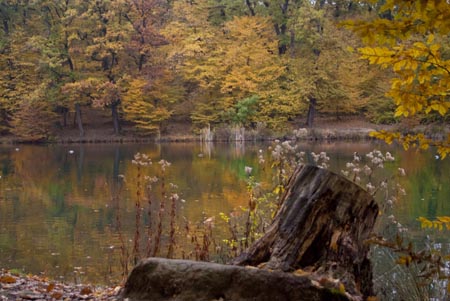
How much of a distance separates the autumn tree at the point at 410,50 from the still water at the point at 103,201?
12.1 feet

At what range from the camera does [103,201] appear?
12820mm

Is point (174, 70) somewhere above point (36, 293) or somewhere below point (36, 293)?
above

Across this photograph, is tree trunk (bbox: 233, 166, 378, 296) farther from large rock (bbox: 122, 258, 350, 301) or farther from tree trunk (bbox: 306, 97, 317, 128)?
tree trunk (bbox: 306, 97, 317, 128)

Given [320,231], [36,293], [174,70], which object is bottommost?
[36,293]

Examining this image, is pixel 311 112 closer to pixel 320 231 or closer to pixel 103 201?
pixel 103 201

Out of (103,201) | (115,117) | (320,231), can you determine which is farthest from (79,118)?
(320,231)

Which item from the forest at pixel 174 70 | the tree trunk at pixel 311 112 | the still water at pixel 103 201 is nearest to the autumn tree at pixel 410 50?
the still water at pixel 103 201

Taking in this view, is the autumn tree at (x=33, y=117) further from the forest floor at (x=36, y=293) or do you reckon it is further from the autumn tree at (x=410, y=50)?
the autumn tree at (x=410, y=50)

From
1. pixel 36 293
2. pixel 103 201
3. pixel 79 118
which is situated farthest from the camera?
pixel 79 118

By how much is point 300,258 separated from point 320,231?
0.23m

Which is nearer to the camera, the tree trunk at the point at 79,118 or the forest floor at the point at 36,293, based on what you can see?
the forest floor at the point at 36,293

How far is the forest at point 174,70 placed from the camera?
33.5 meters

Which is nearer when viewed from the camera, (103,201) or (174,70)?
(103,201)

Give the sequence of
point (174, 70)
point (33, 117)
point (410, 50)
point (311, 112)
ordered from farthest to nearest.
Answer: point (174, 70) → point (311, 112) → point (33, 117) → point (410, 50)
